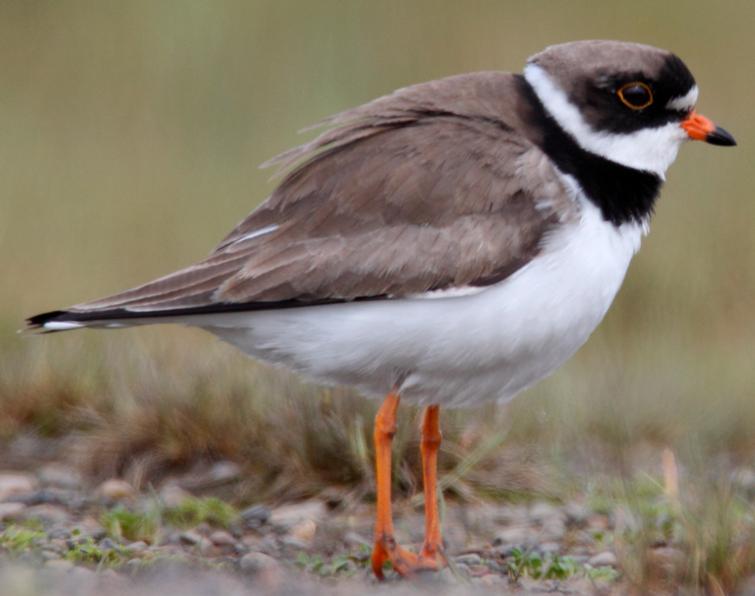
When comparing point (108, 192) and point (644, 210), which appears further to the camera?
point (108, 192)

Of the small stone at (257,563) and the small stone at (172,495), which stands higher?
the small stone at (172,495)

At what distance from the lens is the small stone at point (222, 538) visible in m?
5.62

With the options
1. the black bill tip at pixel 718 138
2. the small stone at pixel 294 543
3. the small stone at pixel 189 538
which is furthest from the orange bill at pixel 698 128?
the small stone at pixel 189 538

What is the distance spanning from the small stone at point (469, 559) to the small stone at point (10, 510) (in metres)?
1.64

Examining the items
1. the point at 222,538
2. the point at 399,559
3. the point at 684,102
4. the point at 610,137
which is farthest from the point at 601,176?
the point at 222,538

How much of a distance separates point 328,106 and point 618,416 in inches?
225

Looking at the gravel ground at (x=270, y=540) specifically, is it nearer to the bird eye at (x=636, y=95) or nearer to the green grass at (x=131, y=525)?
the green grass at (x=131, y=525)

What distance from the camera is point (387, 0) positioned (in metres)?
13.2

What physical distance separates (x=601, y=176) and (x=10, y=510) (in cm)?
251

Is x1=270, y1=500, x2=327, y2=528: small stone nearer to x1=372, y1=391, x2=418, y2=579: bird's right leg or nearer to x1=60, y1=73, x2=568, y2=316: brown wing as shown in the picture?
x1=372, y1=391, x2=418, y2=579: bird's right leg

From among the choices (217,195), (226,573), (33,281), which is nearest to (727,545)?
(226,573)

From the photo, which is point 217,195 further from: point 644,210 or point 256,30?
point 644,210

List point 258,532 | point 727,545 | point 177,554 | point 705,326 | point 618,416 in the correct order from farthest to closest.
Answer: point 705,326
point 618,416
point 258,532
point 177,554
point 727,545

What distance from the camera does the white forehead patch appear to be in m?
5.67
